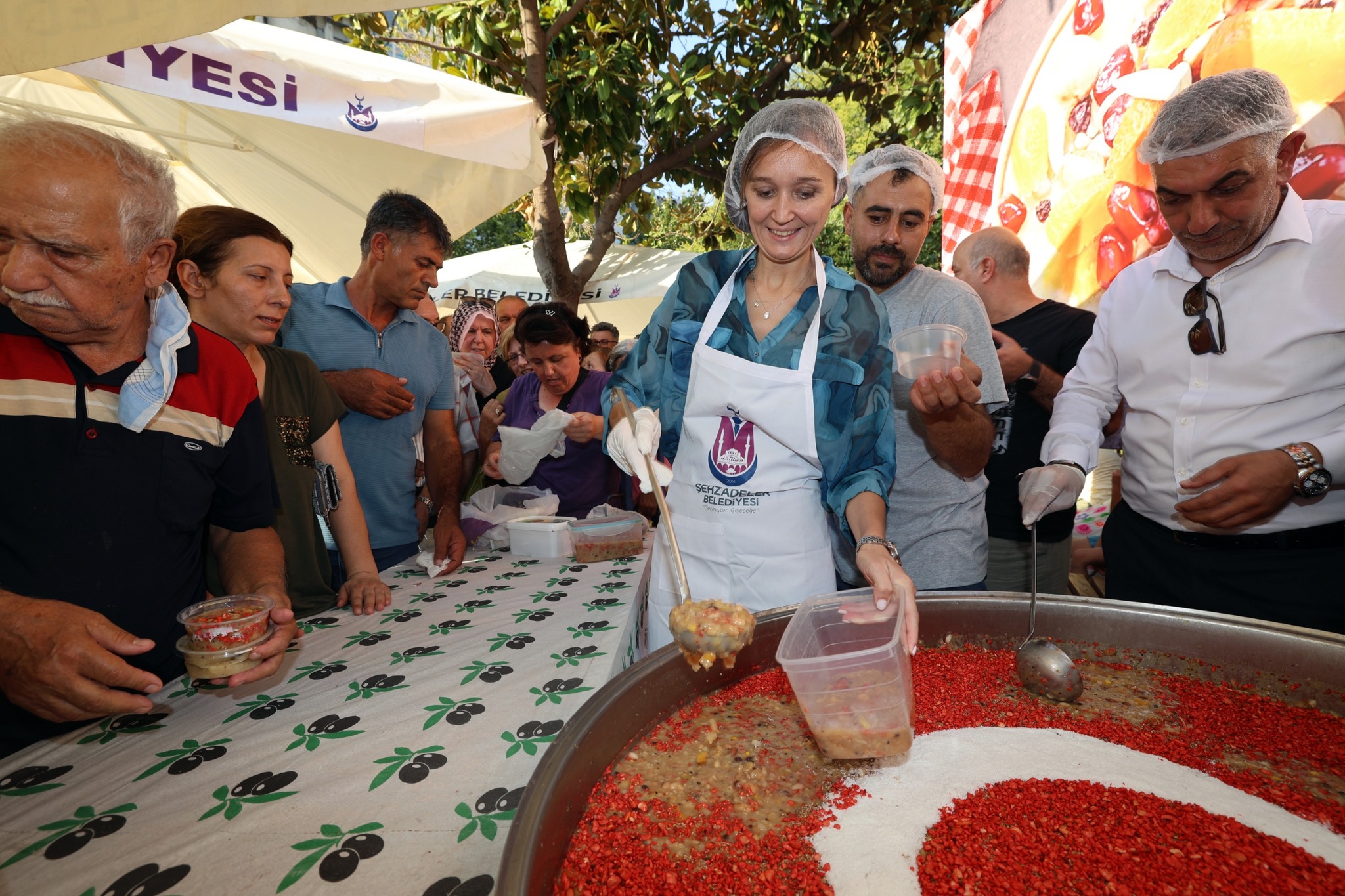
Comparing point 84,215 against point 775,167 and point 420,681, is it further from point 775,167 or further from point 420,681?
point 775,167

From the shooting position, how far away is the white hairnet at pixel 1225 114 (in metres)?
1.63

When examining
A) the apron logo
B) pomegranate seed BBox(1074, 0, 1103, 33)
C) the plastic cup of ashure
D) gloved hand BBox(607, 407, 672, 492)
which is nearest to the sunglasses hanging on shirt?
the plastic cup of ashure

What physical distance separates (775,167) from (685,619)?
3.81 feet

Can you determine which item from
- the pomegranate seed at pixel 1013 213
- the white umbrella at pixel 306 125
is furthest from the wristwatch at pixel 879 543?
the pomegranate seed at pixel 1013 213

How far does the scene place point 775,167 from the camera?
173 centimetres

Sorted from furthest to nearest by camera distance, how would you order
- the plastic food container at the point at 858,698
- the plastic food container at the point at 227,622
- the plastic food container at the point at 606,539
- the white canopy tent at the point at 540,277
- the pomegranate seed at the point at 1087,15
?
1. the white canopy tent at the point at 540,277
2. the pomegranate seed at the point at 1087,15
3. the plastic food container at the point at 606,539
4. the plastic food container at the point at 227,622
5. the plastic food container at the point at 858,698

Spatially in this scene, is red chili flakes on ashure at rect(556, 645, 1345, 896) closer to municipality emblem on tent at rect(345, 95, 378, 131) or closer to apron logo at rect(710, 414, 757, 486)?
apron logo at rect(710, 414, 757, 486)

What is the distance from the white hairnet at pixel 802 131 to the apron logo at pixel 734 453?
55 centimetres

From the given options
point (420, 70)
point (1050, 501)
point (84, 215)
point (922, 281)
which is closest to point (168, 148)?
point (420, 70)

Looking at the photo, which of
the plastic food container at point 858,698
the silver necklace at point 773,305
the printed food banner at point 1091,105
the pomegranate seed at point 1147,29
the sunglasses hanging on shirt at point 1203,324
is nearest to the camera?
the plastic food container at point 858,698

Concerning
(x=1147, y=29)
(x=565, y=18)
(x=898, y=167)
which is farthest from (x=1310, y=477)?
(x=565, y=18)

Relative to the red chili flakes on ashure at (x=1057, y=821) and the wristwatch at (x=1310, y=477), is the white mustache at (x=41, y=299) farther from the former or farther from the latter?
the wristwatch at (x=1310, y=477)

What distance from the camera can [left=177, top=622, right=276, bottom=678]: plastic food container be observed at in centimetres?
123

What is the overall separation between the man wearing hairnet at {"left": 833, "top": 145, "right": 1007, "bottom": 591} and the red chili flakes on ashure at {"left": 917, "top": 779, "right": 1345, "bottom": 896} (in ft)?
2.98
